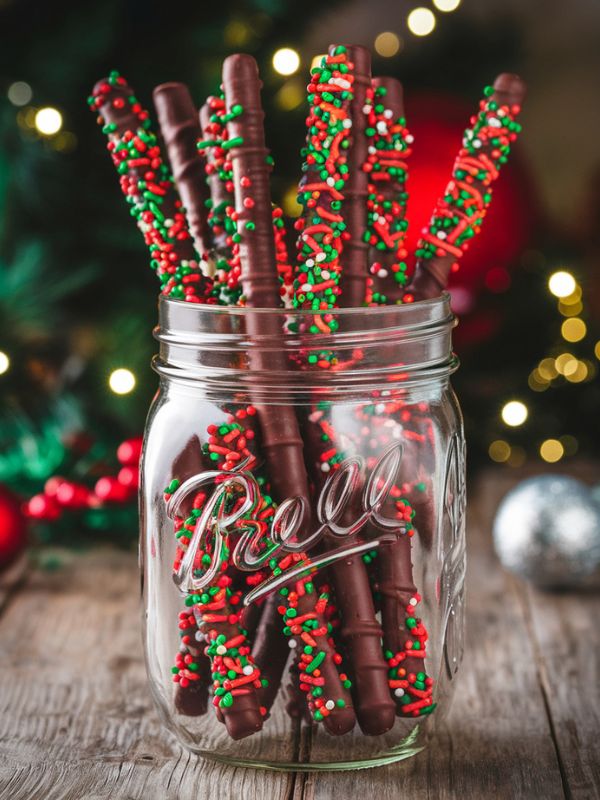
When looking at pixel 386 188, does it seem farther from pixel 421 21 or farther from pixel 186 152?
pixel 421 21

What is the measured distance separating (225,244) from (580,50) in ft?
3.25

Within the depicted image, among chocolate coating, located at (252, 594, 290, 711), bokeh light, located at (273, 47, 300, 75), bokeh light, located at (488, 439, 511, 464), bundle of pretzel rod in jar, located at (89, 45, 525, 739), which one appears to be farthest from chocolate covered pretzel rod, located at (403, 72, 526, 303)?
bokeh light, located at (488, 439, 511, 464)

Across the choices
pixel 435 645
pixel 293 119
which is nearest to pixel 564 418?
pixel 293 119

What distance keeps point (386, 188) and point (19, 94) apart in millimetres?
606

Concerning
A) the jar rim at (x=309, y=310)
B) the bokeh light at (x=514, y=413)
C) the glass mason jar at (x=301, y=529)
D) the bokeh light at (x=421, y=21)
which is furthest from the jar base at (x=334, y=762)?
the bokeh light at (x=421, y=21)

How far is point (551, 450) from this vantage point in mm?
1282

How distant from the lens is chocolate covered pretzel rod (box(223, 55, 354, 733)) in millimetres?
577

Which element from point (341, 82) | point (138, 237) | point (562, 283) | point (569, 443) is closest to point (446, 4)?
point (562, 283)

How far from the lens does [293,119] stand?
3.52 feet

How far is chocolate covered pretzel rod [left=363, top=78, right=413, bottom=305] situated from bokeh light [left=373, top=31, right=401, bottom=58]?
66cm

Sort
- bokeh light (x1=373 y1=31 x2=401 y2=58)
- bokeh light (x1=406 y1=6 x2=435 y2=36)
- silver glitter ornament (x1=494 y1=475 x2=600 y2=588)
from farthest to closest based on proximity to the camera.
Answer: bokeh light (x1=373 y1=31 x2=401 y2=58) < bokeh light (x1=406 y1=6 x2=435 y2=36) < silver glitter ornament (x1=494 y1=475 x2=600 y2=588)

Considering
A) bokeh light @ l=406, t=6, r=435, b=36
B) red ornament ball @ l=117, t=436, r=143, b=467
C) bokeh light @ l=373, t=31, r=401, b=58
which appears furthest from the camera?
bokeh light @ l=373, t=31, r=401, b=58

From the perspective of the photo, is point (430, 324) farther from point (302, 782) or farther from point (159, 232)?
point (302, 782)

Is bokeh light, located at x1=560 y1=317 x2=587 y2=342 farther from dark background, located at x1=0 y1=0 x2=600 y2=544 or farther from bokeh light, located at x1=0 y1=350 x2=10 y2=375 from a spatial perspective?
bokeh light, located at x1=0 y1=350 x2=10 y2=375
